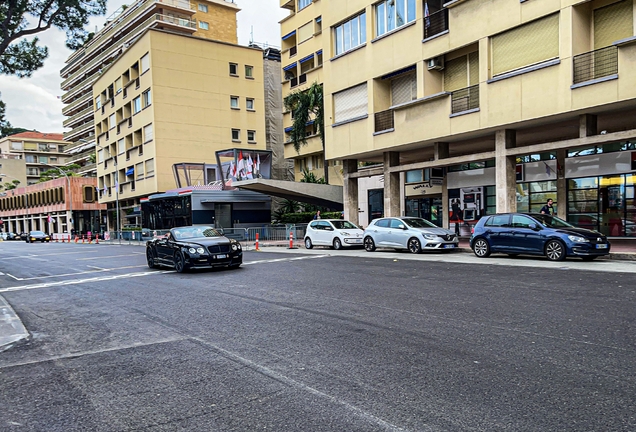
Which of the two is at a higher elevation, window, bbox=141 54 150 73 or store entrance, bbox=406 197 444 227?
window, bbox=141 54 150 73

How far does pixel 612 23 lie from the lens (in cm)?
1739

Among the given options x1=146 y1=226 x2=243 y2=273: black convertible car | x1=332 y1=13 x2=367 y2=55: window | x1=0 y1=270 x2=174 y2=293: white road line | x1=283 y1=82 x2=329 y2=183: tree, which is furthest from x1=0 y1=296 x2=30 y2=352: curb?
x1=283 y1=82 x2=329 y2=183: tree

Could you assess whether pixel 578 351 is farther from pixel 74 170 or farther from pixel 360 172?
pixel 74 170

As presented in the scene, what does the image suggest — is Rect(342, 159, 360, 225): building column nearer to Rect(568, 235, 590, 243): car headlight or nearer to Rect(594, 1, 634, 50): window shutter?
Rect(594, 1, 634, 50): window shutter

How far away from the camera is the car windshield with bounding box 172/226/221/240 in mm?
16312

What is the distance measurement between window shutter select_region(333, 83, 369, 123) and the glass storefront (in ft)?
35.4

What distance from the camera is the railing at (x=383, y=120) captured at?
25.0m

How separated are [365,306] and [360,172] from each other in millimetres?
19979

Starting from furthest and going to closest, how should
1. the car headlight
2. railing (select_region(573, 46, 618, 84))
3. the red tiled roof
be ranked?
the red tiled roof, railing (select_region(573, 46, 618, 84)), the car headlight

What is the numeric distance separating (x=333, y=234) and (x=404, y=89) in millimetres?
8108

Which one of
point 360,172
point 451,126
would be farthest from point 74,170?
point 451,126

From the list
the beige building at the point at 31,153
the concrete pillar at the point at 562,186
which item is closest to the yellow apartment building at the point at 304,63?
the concrete pillar at the point at 562,186

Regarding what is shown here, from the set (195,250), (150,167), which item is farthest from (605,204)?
(150,167)

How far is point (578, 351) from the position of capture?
18.2 feet
